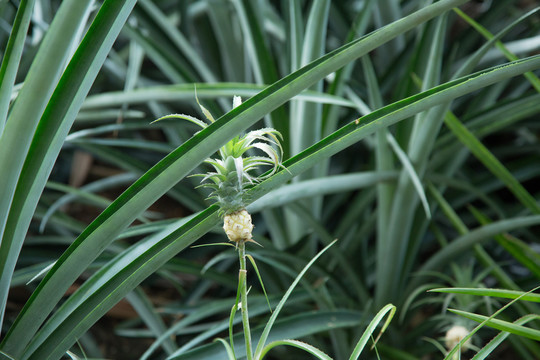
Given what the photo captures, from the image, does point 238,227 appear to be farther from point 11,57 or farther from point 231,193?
point 11,57

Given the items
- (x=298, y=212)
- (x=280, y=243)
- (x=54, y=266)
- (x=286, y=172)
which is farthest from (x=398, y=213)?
(x=54, y=266)

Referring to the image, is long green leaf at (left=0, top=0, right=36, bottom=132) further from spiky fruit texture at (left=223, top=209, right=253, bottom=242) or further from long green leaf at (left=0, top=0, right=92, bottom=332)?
spiky fruit texture at (left=223, top=209, right=253, bottom=242)

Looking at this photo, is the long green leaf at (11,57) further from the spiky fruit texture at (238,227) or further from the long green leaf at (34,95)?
the spiky fruit texture at (238,227)

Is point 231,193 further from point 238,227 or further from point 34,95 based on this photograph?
point 34,95

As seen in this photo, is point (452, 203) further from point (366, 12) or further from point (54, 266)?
point (54, 266)

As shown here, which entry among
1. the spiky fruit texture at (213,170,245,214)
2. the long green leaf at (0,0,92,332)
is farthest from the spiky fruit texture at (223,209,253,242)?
the long green leaf at (0,0,92,332)

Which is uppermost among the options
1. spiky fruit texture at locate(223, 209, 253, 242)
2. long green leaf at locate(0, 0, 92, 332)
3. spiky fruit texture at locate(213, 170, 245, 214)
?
long green leaf at locate(0, 0, 92, 332)

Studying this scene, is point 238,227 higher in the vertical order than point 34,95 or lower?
lower

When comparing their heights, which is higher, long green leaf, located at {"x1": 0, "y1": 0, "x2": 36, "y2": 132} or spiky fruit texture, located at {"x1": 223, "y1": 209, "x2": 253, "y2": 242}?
long green leaf, located at {"x1": 0, "y1": 0, "x2": 36, "y2": 132}

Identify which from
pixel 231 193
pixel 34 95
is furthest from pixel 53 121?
pixel 231 193
